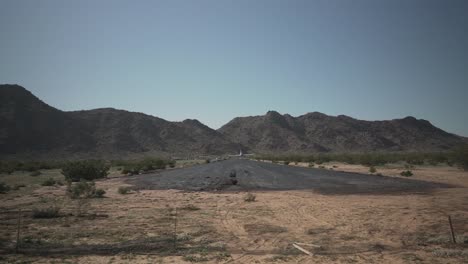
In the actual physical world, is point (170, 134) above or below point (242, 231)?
above

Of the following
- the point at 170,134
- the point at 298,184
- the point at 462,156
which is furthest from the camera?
the point at 170,134

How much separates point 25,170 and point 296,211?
5228cm

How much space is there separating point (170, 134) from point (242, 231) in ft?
472

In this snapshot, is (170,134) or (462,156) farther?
(170,134)

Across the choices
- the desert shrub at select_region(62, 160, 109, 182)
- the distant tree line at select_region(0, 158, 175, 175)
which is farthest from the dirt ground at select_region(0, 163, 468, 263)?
the distant tree line at select_region(0, 158, 175, 175)

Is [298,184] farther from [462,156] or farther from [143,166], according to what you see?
[143,166]

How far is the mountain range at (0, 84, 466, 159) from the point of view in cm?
10612

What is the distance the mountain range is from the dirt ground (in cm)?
9227

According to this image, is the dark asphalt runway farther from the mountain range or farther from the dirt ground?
the mountain range

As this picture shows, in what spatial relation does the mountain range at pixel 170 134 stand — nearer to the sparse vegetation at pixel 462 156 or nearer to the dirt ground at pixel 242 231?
the dirt ground at pixel 242 231

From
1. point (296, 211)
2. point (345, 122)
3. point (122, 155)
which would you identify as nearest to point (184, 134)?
point (122, 155)

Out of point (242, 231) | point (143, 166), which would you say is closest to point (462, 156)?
point (242, 231)

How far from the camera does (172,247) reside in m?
11.6

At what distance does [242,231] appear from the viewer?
13.8m
